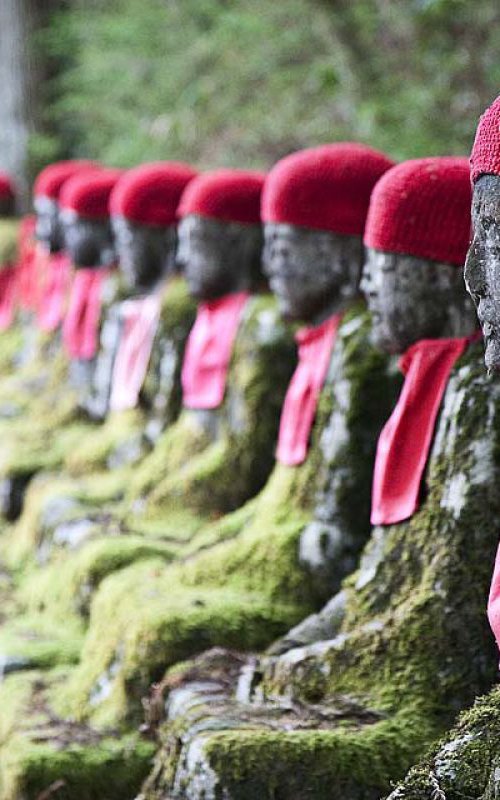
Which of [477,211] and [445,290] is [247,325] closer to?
[445,290]

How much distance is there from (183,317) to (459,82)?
129 inches

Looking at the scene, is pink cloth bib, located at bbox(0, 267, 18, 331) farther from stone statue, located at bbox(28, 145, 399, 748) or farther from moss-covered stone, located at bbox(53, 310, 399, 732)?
moss-covered stone, located at bbox(53, 310, 399, 732)

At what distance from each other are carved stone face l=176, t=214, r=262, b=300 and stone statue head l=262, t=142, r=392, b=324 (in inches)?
45.9

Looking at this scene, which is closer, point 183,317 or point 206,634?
point 206,634

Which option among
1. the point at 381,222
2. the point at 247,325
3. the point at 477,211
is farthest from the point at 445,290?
the point at 247,325

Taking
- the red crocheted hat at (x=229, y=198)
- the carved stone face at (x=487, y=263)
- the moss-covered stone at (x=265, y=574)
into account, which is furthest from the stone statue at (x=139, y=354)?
the carved stone face at (x=487, y=263)

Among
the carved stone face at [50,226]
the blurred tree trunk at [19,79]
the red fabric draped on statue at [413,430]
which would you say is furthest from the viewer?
the blurred tree trunk at [19,79]

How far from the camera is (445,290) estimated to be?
154 inches

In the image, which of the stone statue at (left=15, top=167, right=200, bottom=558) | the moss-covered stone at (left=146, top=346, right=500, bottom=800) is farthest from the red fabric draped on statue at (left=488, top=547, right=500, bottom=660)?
the stone statue at (left=15, top=167, right=200, bottom=558)

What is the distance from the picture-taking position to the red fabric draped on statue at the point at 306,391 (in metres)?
4.87

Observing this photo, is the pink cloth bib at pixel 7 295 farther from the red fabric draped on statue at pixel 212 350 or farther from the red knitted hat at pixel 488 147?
the red knitted hat at pixel 488 147

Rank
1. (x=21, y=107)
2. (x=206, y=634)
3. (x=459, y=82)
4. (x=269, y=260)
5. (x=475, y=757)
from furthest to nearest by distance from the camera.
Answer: (x=21, y=107), (x=459, y=82), (x=269, y=260), (x=206, y=634), (x=475, y=757)

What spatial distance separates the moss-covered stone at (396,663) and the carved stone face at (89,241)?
5127 mm

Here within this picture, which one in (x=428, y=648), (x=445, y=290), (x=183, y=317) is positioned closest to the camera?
(x=428, y=648)
